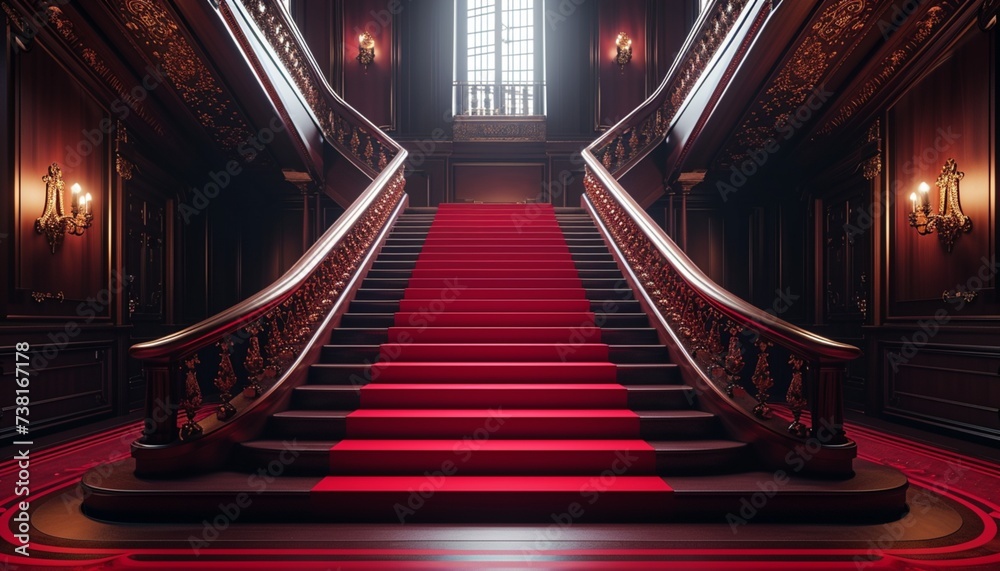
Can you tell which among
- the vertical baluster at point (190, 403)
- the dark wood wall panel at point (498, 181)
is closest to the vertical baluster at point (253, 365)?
the vertical baluster at point (190, 403)

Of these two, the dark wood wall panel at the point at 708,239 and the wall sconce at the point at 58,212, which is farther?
the dark wood wall panel at the point at 708,239

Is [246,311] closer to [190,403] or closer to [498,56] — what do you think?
[190,403]

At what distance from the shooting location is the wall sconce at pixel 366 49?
10.3 meters

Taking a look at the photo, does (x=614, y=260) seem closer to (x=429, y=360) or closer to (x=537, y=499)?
(x=429, y=360)

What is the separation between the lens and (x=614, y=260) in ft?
19.7

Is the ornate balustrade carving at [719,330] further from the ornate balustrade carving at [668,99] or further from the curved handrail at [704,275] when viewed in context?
the ornate balustrade carving at [668,99]

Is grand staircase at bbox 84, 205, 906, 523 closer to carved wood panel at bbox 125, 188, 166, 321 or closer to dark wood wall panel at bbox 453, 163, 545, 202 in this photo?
carved wood panel at bbox 125, 188, 166, 321

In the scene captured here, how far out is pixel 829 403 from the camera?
2928 mm

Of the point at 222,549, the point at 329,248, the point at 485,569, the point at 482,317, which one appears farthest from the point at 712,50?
the point at 222,549

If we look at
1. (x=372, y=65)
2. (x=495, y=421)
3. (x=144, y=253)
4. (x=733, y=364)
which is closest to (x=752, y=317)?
(x=733, y=364)

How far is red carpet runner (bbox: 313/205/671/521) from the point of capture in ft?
9.03

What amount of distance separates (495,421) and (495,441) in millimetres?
129

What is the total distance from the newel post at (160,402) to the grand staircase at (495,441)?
215 millimetres

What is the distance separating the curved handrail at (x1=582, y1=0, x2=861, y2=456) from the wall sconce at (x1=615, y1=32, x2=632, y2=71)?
191 centimetres
